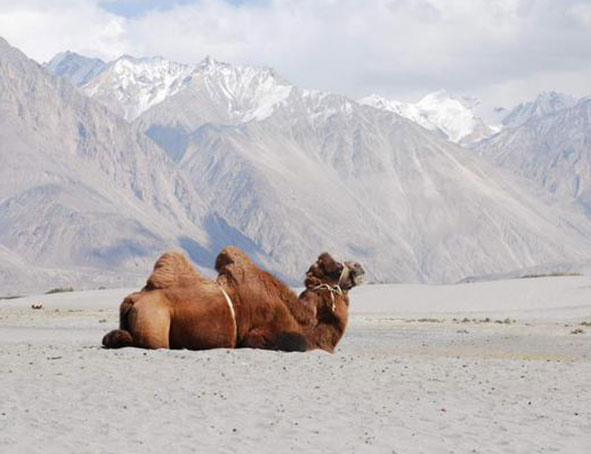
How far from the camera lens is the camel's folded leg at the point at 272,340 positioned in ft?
56.1

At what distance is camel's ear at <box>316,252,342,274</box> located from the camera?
17266 millimetres

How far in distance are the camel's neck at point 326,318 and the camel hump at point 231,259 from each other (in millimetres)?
992

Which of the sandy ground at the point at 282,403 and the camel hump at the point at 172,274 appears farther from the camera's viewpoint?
the camel hump at the point at 172,274

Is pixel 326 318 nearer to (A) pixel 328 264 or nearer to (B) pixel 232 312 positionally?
(A) pixel 328 264

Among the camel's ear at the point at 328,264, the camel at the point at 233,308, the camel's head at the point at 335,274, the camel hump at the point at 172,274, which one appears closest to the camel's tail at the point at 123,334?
the camel at the point at 233,308

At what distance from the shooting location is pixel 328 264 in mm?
17375

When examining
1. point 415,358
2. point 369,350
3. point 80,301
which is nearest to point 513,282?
point 80,301

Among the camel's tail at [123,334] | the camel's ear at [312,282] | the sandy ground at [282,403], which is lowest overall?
the sandy ground at [282,403]

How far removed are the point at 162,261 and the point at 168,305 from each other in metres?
0.76

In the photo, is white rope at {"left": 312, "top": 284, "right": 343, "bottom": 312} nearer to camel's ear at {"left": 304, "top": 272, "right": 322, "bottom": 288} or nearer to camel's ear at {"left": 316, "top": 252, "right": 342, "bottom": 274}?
camel's ear at {"left": 304, "top": 272, "right": 322, "bottom": 288}

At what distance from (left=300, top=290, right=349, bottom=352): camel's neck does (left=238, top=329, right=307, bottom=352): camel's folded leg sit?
272 millimetres

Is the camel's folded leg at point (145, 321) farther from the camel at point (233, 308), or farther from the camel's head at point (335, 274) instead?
the camel's head at point (335, 274)

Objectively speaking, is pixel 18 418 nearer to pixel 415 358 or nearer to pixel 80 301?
pixel 415 358

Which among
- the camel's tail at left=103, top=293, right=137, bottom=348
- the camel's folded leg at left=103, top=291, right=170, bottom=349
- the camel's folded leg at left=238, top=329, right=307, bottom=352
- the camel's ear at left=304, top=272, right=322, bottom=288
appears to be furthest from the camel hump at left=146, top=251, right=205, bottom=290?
the camel's ear at left=304, top=272, right=322, bottom=288
